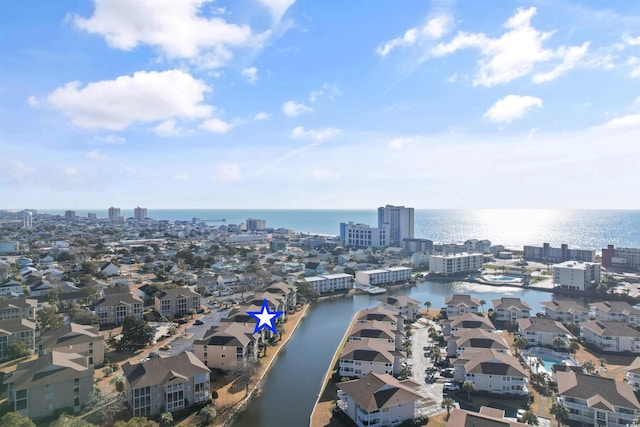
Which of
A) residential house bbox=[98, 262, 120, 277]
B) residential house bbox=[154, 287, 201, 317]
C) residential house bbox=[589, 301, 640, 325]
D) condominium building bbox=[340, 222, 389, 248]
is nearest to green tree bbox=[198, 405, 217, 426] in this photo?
residential house bbox=[154, 287, 201, 317]

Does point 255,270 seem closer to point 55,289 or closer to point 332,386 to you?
point 55,289

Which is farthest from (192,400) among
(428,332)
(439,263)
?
(439,263)

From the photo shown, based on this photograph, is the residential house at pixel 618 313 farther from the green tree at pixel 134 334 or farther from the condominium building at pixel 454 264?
the green tree at pixel 134 334

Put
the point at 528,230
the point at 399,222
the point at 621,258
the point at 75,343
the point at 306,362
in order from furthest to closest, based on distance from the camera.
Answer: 1. the point at 528,230
2. the point at 399,222
3. the point at 621,258
4. the point at 306,362
5. the point at 75,343

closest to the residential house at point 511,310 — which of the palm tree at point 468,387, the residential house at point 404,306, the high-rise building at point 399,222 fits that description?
the residential house at point 404,306

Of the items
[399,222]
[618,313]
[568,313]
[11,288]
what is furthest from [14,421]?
[399,222]

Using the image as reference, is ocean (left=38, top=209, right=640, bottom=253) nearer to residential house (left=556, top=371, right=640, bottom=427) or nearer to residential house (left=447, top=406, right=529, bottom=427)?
residential house (left=556, top=371, right=640, bottom=427)

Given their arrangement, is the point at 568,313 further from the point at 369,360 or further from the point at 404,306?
the point at 369,360

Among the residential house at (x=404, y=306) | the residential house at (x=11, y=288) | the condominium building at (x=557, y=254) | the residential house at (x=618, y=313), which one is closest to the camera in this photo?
the residential house at (x=618, y=313)
